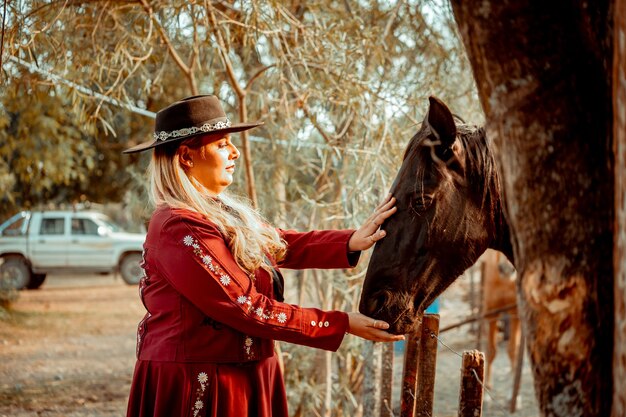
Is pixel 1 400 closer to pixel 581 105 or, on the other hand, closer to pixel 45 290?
pixel 581 105

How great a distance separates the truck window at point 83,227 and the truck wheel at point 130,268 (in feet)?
3.42

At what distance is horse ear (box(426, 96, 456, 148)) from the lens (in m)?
2.18

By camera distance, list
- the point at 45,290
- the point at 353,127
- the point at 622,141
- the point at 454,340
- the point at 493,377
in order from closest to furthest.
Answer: the point at 622,141 → the point at 353,127 → the point at 493,377 → the point at 454,340 → the point at 45,290

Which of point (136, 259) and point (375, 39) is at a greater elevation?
point (375, 39)

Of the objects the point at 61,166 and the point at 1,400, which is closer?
the point at 1,400

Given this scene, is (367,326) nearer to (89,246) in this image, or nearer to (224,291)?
(224,291)

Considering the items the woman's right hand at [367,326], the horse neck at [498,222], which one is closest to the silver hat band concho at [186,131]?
the woman's right hand at [367,326]

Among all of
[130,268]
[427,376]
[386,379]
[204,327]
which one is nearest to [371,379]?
[386,379]

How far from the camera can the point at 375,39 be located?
525 centimetres

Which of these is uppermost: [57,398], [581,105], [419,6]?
[419,6]

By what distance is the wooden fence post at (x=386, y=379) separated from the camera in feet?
12.0

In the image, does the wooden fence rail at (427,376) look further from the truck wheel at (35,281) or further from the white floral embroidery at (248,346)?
the truck wheel at (35,281)

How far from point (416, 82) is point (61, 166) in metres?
7.53

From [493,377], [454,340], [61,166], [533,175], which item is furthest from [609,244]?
[61,166]
